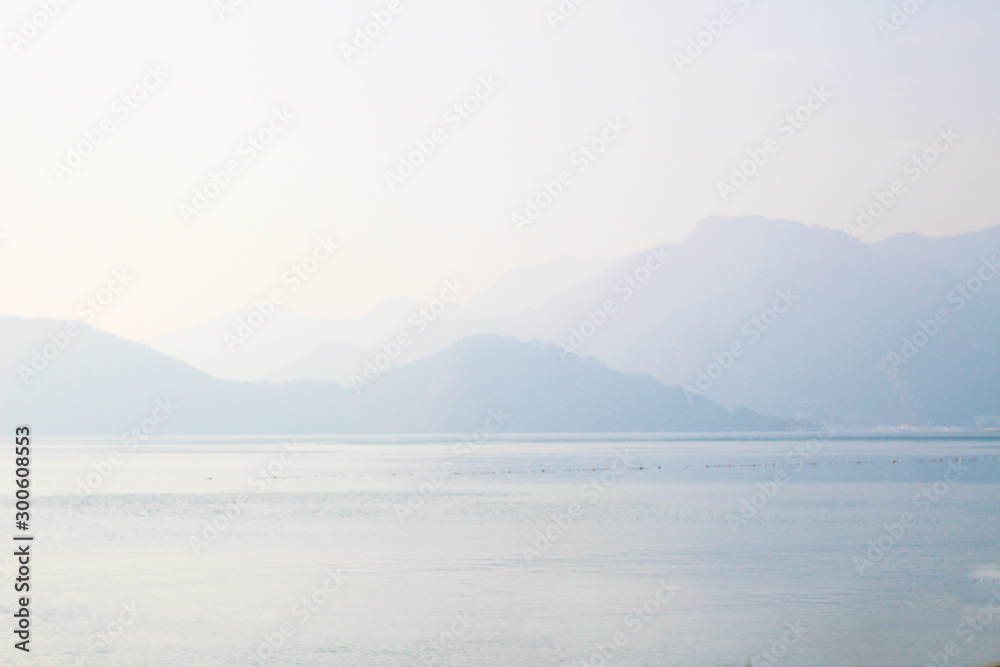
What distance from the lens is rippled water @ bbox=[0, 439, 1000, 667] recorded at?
→ 65.8 ft

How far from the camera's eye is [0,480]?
7800cm

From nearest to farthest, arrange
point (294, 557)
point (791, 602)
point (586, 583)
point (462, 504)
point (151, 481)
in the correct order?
point (791, 602) < point (586, 583) < point (294, 557) < point (462, 504) < point (151, 481)

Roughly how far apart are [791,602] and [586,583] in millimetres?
5046

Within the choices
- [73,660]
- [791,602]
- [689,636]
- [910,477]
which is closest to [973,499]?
[910,477]

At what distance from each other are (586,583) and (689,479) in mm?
46026

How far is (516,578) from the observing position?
90.0 feet

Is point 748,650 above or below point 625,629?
above

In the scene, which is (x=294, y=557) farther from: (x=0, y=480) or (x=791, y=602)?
(x=0, y=480)

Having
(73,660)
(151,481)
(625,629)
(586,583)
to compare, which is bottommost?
(151,481)

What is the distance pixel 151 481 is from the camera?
7594cm

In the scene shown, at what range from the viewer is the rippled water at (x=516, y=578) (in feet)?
65.8

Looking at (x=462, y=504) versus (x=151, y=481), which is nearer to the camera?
(x=462, y=504)

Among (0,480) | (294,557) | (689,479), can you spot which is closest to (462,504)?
(294,557)

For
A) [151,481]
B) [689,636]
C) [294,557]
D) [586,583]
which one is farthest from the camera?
[151,481]
